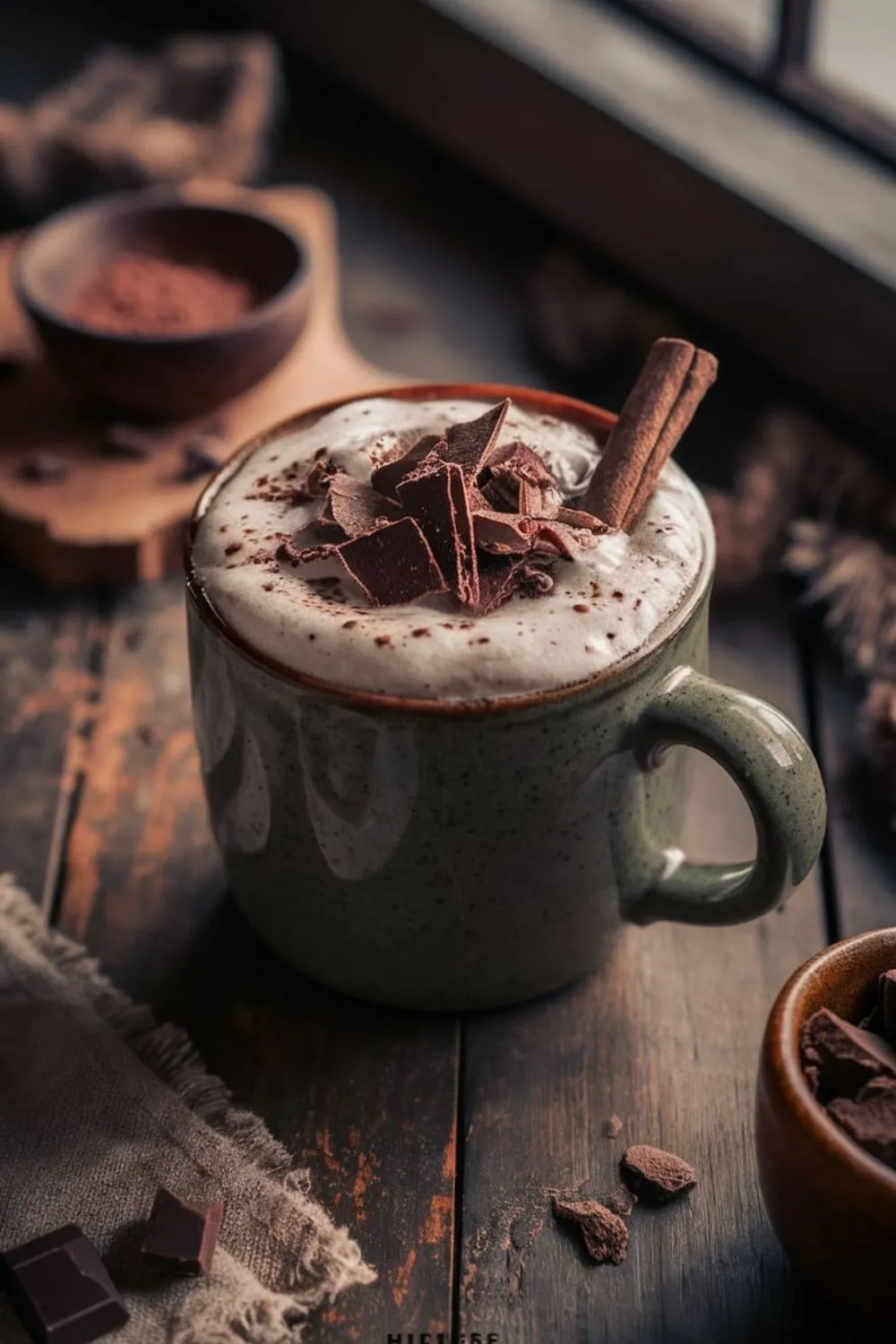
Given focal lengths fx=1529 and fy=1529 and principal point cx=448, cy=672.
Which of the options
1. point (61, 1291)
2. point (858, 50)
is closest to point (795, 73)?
point (858, 50)

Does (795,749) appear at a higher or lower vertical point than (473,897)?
higher

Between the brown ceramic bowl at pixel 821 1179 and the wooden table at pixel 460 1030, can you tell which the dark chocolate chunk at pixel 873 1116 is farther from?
the wooden table at pixel 460 1030

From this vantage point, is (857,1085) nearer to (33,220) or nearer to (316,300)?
(316,300)

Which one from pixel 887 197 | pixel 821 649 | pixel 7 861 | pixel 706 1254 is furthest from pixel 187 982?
pixel 887 197

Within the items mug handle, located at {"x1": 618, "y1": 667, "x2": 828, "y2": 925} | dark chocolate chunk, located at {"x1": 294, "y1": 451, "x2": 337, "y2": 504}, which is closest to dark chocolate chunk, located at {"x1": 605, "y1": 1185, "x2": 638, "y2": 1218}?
mug handle, located at {"x1": 618, "y1": 667, "x2": 828, "y2": 925}

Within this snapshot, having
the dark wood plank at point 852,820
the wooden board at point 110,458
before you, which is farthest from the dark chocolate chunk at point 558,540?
the wooden board at point 110,458

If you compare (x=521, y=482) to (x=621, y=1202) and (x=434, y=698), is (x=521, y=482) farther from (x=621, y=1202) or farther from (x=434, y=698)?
(x=621, y=1202)

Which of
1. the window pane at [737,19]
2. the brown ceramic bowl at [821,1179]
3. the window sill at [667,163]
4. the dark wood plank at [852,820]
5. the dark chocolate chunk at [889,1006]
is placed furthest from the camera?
the window pane at [737,19]
